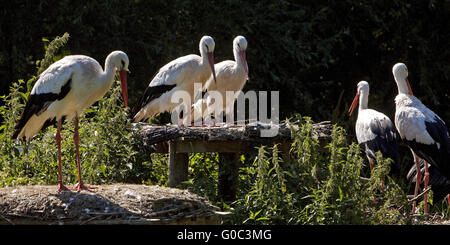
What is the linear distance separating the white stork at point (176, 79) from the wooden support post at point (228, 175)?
3.57ft

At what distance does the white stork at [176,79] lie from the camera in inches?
294

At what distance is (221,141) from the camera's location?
6.24 metres

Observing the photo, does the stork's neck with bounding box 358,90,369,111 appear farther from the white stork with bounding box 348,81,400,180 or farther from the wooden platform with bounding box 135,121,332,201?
the wooden platform with bounding box 135,121,332,201

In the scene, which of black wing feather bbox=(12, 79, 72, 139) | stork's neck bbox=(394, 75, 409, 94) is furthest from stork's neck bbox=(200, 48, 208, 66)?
black wing feather bbox=(12, 79, 72, 139)

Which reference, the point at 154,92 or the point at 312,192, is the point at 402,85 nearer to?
the point at 312,192

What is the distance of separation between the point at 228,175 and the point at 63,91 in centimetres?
187

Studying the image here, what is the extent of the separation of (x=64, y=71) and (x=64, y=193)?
1.07m

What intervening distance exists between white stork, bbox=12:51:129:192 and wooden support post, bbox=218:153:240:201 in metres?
1.47

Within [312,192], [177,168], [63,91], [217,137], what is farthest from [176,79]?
[312,192]

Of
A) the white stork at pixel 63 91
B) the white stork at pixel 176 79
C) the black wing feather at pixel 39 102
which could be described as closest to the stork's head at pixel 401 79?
the white stork at pixel 176 79

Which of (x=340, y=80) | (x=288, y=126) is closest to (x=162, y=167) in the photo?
(x=288, y=126)

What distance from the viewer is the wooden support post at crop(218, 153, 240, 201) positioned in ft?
21.7

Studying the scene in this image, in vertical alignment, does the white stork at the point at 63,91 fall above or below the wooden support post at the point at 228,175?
above

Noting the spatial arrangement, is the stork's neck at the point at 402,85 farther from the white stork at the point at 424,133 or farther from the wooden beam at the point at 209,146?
the wooden beam at the point at 209,146
